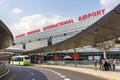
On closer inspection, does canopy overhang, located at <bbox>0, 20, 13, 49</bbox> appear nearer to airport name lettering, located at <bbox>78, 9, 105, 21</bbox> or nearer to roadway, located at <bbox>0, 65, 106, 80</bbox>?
roadway, located at <bbox>0, 65, 106, 80</bbox>

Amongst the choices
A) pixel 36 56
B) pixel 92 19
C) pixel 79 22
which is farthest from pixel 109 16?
pixel 79 22

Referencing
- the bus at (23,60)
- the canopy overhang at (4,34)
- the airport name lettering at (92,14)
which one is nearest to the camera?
the canopy overhang at (4,34)

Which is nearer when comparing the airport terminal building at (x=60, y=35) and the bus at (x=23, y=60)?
the bus at (x=23, y=60)

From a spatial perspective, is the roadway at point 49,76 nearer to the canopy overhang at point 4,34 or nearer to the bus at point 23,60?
the canopy overhang at point 4,34

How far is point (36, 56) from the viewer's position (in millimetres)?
87125

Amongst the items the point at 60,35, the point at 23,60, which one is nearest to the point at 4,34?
the point at 23,60

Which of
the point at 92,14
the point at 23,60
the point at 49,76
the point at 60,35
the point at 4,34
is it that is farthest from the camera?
the point at 60,35

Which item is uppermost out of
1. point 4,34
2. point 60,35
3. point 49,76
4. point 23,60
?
point 60,35

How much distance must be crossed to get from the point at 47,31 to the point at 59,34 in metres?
12.0

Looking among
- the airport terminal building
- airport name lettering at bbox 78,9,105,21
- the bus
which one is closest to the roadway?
the bus

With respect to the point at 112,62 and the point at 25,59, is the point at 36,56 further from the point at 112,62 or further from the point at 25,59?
the point at 112,62

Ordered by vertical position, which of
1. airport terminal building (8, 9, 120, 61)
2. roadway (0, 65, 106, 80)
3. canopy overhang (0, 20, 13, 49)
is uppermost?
airport terminal building (8, 9, 120, 61)

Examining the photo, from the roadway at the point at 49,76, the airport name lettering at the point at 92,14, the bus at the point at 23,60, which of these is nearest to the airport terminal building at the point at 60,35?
the airport name lettering at the point at 92,14

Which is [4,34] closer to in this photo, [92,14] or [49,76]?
[49,76]
